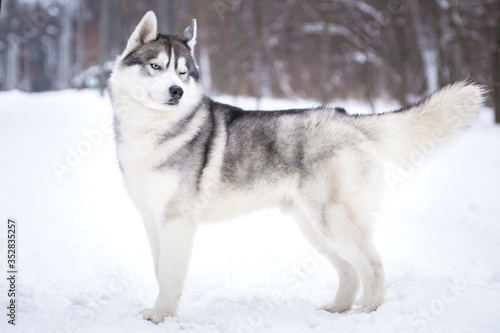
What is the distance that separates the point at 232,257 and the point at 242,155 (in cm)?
172

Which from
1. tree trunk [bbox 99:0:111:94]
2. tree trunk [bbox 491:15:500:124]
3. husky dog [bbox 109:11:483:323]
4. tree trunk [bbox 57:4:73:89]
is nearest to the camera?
husky dog [bbox 109:11:483:323]

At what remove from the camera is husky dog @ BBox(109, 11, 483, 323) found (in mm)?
2984

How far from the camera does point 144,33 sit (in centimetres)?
320

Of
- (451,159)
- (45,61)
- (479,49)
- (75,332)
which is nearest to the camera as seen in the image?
(75,332)

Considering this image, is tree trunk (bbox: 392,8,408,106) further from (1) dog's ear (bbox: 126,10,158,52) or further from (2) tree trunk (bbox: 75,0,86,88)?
(2) tree trunk (bbox: 75,0,86,88)

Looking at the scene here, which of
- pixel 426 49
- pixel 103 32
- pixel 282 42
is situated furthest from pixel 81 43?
pixel 426 49

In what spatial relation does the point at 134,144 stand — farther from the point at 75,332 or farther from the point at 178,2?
the point at 178,2

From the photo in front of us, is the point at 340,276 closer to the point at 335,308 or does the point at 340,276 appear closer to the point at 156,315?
the point at 335,308

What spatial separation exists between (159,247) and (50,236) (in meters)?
2.00

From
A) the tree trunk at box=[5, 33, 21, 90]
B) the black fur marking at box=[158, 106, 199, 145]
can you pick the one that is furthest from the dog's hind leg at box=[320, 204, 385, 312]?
the tree trunk at box=[5, 33, 21, 90]

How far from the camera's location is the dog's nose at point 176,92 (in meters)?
2.93

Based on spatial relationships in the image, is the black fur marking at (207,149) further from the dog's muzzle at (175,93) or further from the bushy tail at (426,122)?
the bushy tail at (426,122)

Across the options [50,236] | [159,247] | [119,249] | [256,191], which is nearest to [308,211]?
[256,191]

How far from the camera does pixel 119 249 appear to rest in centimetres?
448
